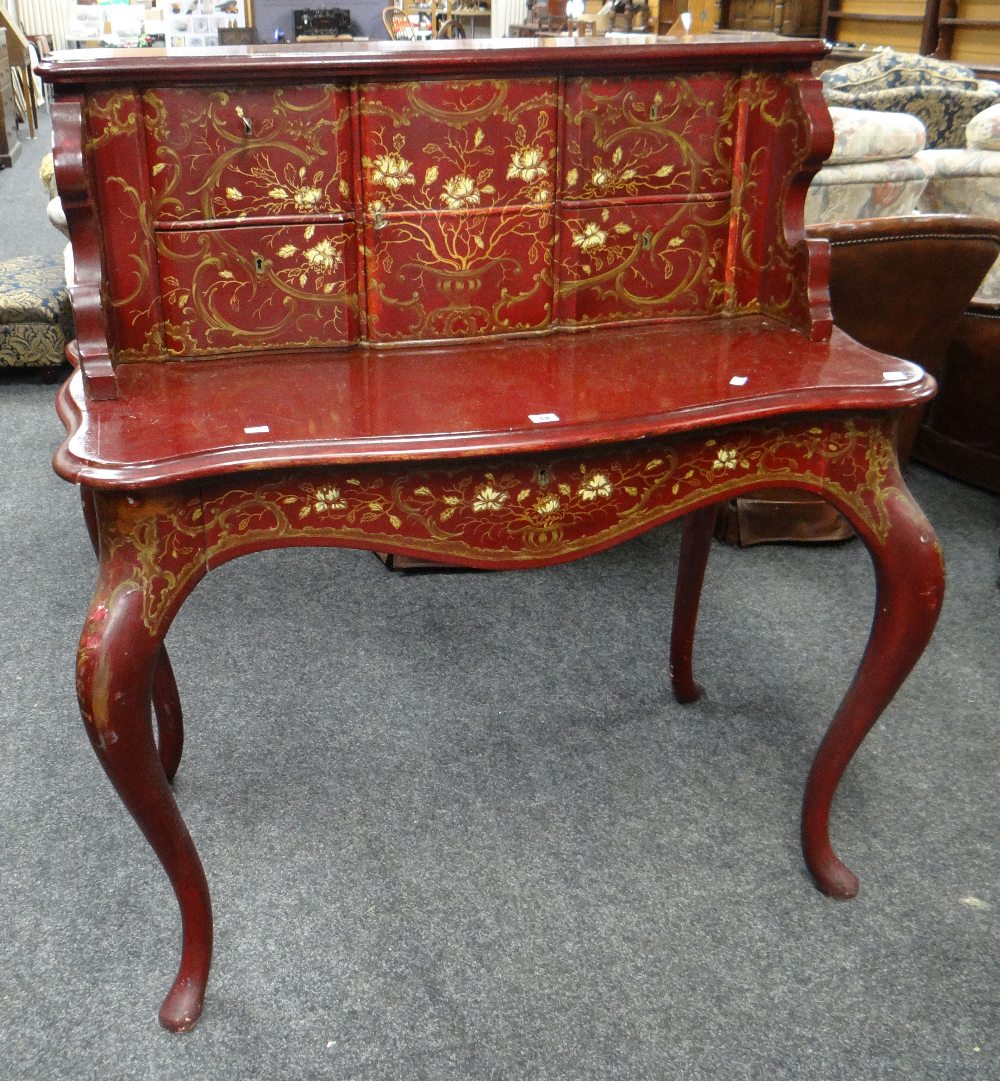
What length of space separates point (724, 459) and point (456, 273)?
0.51 m

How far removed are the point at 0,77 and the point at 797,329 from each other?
8.90 meters

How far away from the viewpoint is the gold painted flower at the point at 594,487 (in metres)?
1.55

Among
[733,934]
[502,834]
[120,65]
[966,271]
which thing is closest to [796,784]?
[733,934]

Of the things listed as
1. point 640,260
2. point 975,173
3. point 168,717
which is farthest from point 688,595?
point 975,173

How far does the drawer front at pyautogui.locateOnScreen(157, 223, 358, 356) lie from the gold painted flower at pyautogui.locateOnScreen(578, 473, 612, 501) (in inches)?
18.9

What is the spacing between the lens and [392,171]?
168 cm

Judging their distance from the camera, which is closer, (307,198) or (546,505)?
(546,505)

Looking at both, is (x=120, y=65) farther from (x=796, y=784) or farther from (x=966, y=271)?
(x=966, y=271)

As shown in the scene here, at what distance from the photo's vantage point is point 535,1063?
5.24ft

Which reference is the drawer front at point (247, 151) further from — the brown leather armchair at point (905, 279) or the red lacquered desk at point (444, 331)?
the brown leather armchair at point (905, 279)

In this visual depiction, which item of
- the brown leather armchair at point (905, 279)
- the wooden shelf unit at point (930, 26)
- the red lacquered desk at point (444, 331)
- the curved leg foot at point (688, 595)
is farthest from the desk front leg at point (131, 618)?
the wooden shelf unit at point (930, 26)

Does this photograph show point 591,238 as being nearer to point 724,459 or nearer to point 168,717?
point 724,459

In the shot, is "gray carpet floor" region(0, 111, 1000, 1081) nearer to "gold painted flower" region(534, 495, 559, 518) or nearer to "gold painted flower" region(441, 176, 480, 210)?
"gold painted flower" region(534, 495, 559, 518)

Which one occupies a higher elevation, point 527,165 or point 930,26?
point 527,165
